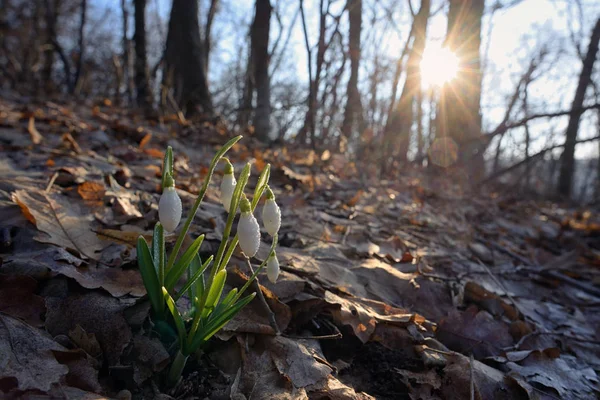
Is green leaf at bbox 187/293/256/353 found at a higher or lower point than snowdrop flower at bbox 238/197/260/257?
lower

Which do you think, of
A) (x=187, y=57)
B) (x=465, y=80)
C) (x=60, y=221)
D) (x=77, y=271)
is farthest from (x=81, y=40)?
(x=77, y=271)

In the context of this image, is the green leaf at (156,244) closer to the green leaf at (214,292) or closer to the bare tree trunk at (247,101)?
the green leaf at (214,292)

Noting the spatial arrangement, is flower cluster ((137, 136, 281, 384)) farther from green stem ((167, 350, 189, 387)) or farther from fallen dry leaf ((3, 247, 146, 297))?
fallen dry leaf ((3, 247, 146, 297))

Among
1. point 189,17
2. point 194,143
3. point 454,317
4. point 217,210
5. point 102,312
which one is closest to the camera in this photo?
point 102,312

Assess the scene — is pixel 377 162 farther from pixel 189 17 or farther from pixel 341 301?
pixel 341 301

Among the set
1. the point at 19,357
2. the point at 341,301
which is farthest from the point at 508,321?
the point at 19,357

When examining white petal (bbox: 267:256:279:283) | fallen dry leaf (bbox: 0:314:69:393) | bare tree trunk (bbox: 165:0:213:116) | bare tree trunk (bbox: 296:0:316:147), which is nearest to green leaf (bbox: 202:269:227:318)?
white petal (bbox: 267:256:279:283)

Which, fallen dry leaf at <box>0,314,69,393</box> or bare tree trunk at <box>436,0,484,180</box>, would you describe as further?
bare tree trunk at <box>436,0,484,180</box>
